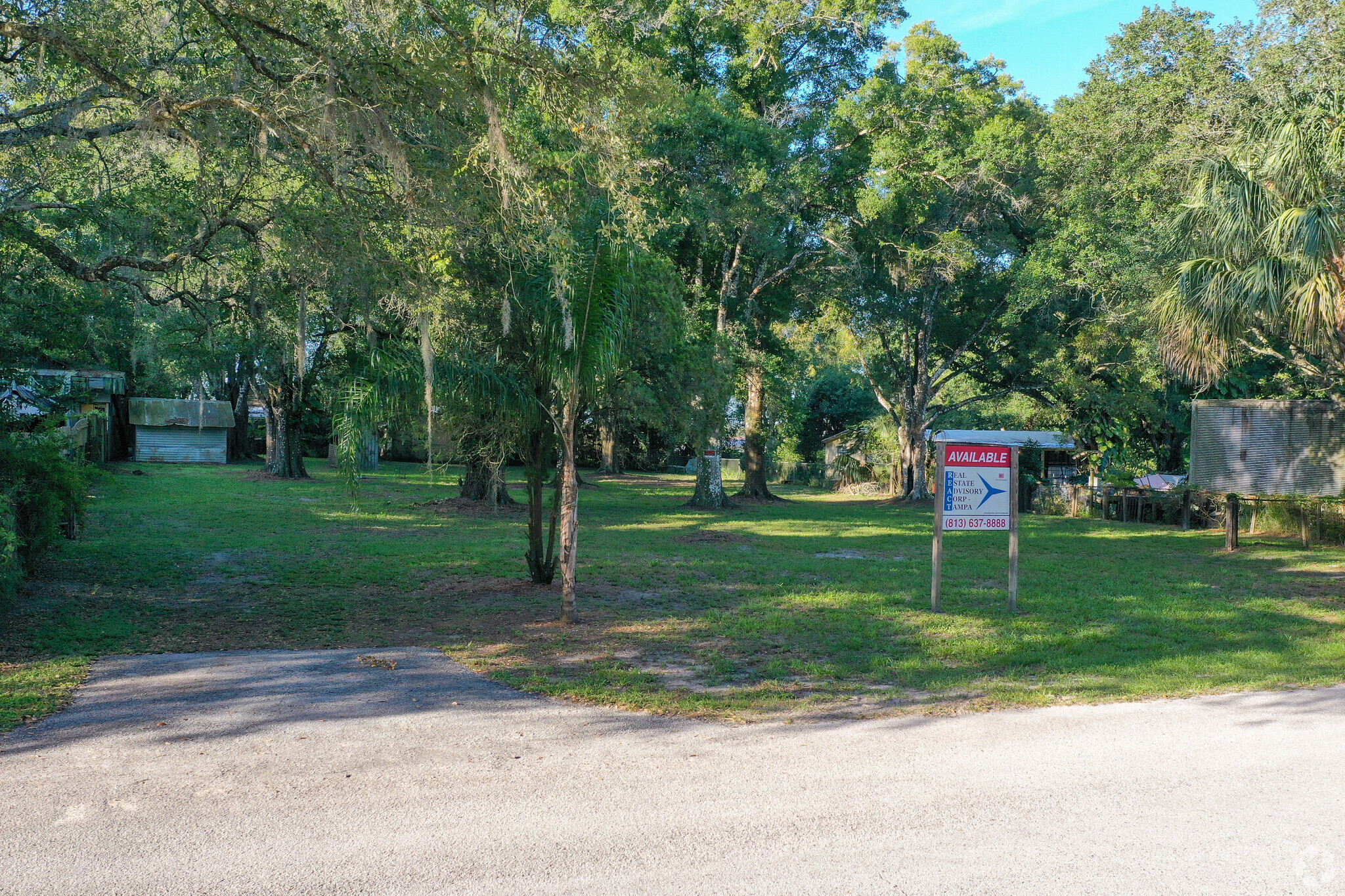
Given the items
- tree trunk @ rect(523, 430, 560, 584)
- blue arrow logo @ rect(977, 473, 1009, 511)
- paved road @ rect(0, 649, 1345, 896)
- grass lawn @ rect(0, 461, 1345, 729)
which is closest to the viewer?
paved road @ rect(0, 649, 1345, 896)

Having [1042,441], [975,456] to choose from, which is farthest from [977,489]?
[1042,441]

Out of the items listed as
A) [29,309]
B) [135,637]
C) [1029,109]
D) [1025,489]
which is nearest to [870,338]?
[1025,489]

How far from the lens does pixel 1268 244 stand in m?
12.9

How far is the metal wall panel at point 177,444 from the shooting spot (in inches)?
1770

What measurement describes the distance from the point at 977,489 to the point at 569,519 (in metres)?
4.54

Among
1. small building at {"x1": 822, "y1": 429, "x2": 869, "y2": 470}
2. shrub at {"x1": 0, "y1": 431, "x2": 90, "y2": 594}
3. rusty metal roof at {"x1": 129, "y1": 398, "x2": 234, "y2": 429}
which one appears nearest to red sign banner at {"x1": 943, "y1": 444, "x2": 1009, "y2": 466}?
shrub at {"x1": 0, "y1": 431, "x2": 90, "y2": 594}

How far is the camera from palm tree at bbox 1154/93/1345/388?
12.2 m

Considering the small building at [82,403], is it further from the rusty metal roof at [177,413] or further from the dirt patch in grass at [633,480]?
the dirt patch in grass at [633,480]

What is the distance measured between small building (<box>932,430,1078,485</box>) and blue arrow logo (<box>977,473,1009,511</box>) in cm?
2075

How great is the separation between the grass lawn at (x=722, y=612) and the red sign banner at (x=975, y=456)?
64.4 inches

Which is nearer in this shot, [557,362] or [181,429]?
[557,362]

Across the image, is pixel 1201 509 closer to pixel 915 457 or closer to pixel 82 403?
pixel 915 457

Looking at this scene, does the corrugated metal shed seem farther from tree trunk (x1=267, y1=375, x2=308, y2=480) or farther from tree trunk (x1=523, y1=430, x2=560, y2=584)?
tree trunk (x1=267, y1=375, x2=308, y2=480)

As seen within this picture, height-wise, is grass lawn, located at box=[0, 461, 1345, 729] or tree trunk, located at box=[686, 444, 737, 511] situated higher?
tree trunk, located at box=[686, 444, 737, 511]
